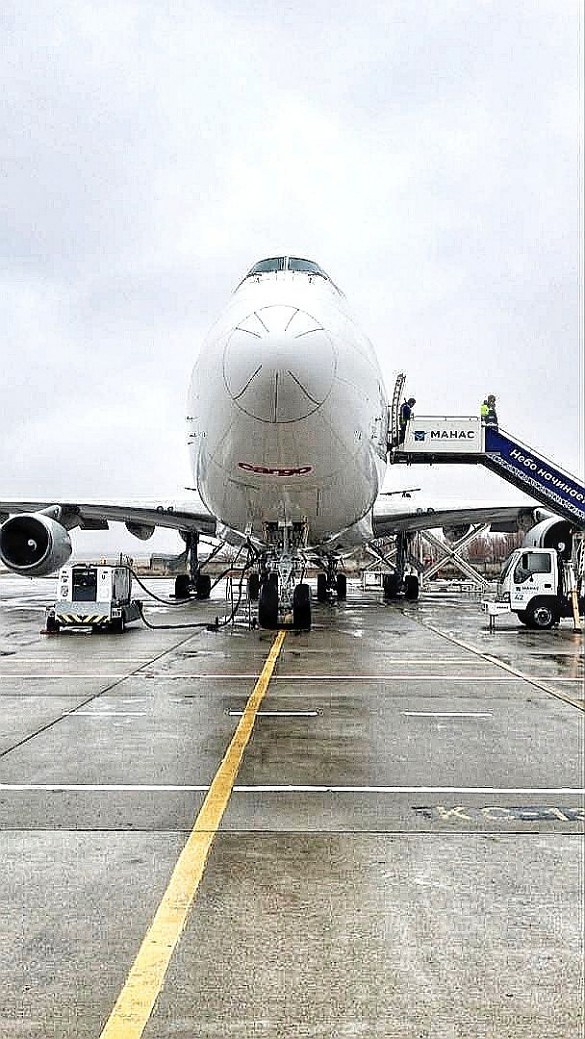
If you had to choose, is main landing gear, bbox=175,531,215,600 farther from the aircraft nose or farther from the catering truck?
the aircraft nose

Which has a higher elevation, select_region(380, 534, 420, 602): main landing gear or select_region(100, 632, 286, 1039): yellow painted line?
select_region(380, 534, 420, 602): main landing gear

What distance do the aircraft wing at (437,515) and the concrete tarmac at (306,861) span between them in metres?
16.1

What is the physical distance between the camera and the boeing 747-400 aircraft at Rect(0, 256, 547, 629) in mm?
12797

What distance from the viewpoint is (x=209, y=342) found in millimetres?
14078

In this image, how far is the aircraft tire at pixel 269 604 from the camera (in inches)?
715

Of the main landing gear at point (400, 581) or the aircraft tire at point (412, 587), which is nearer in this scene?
the main landing gear at point (400, 581)

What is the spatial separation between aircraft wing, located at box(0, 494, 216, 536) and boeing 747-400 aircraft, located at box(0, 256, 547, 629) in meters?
5.21

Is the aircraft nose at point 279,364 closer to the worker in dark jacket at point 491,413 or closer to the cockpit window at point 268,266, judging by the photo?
the cockpit window at point 268,266

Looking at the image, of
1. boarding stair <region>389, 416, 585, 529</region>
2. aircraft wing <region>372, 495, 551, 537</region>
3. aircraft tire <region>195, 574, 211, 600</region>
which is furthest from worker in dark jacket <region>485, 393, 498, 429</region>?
aircraft tire <region>195, 574, 211, 600</region>

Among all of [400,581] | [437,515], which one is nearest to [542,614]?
[437,515]

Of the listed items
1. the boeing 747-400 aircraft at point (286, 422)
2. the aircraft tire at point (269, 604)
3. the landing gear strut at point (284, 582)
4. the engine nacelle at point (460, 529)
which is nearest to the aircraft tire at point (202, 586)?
the engine nacelle at point (460, 529)

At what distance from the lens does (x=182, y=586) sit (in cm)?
3152

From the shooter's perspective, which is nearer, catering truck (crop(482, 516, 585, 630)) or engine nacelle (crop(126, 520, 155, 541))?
catering truck (crop(482, 516, 585, 630))

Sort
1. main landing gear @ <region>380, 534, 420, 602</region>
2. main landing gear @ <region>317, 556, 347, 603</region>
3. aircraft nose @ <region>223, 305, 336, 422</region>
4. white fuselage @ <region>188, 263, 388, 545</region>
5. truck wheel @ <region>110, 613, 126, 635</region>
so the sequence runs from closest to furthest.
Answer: aircraft nose @ <region>223, 305, 336, 422</region> < white fuselage @ <region>188, 263, 388, 545</region> < truck wheel @ <region>110, 613, 126, 635</region> < main landing gear @ <region>317, 556, 347, 603</region> < main landing gear @ <region>380, 534, 420, 602</region>
